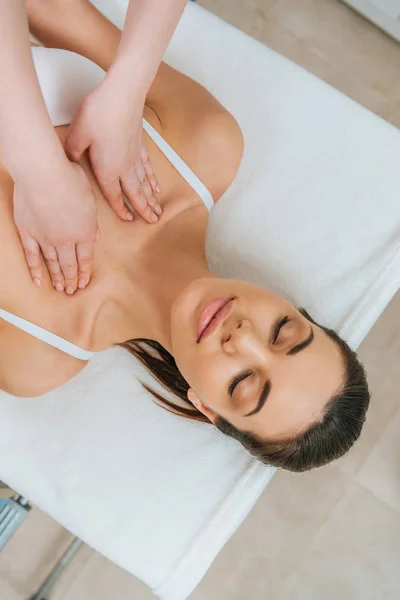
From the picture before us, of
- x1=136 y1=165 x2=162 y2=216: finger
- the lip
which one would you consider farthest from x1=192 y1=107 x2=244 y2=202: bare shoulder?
the lip

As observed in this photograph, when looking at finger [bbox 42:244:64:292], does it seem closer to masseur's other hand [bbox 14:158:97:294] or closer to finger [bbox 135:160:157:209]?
masseur's other hand [bbox 14:158:97:294]

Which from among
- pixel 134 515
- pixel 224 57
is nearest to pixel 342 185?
pixel 224 57

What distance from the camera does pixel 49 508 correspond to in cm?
113

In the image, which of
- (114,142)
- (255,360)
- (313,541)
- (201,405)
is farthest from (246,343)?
(313,541)

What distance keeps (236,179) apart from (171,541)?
74 centimetres

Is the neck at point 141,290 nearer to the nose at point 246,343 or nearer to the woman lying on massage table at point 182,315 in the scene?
the woman lying on massage table at point 182,315

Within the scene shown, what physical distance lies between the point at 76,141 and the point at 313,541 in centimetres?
117

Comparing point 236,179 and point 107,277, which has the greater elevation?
point 236,179

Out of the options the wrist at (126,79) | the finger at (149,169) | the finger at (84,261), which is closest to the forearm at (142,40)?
the wrist at (126,79)

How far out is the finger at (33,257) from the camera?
89 cm

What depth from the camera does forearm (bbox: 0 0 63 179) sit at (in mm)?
667

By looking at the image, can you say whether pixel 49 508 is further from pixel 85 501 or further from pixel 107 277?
pixel 107 277

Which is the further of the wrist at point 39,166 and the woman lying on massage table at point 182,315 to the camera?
the woman lying on massage table at point 182,315

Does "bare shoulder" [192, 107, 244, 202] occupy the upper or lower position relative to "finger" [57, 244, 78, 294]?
upper
